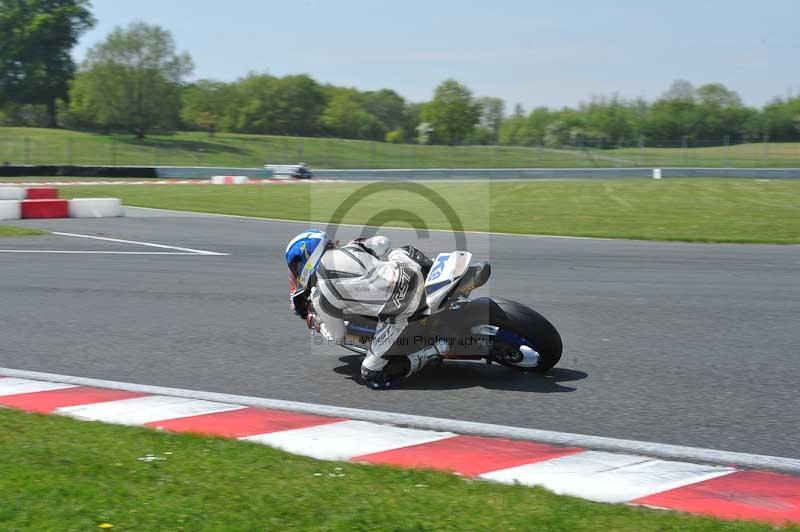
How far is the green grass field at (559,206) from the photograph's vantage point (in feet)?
Result: 59.8

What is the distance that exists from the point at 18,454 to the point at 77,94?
66.8 metres

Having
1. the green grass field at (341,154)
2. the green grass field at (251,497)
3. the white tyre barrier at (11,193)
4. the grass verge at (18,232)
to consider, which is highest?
the green grass field at (341,154)

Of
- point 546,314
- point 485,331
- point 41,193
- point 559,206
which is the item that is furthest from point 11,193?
point 485,331

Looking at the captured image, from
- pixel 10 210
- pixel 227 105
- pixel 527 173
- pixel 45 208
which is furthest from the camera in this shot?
pixel 227 105

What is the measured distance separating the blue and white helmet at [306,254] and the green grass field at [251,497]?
1855 millimetres

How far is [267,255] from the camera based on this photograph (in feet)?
46.5

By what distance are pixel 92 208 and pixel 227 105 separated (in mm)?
62753

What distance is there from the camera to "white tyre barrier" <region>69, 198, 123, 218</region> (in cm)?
2162

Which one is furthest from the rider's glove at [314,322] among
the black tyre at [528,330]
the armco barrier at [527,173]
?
the armco barrier at [527,173]

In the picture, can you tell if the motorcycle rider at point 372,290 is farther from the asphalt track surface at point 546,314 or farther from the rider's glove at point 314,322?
the asphalt track surface at point 546,314

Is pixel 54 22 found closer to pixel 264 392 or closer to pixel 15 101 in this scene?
pixel 15 101

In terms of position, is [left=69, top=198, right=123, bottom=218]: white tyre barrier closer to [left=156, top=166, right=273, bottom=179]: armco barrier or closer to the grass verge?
the grass verge

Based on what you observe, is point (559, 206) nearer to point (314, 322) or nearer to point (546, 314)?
point (546, 314)

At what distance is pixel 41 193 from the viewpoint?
22.8m
